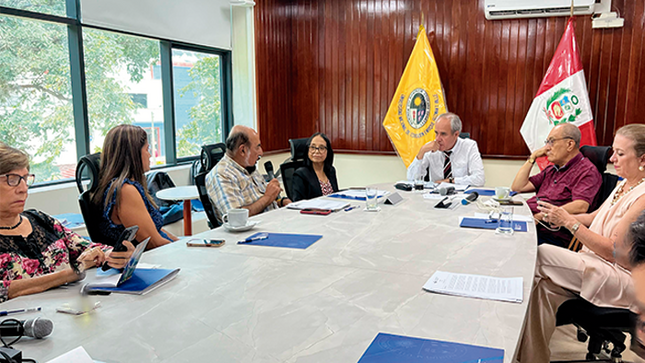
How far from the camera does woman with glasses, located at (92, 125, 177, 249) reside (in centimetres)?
209

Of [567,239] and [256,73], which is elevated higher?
[256,73]

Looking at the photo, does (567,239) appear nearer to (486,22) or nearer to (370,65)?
(486,22)

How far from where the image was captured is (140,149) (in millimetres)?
2211

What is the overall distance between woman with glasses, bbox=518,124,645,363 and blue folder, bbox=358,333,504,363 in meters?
0.91

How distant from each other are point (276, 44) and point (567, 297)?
474 cm

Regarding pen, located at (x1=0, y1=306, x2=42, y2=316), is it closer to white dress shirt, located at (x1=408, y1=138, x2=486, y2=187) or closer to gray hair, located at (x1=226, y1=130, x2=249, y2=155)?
gray hair, located at (x1=226, y1=130, x2=249, y2=155)

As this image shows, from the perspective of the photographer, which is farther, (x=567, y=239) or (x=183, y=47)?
(x=183, y=47)

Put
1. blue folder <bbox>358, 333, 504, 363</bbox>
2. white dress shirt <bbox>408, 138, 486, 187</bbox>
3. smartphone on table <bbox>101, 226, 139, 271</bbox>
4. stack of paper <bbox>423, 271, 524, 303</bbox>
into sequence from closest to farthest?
blue folder <bbox>358, 333, 504, 363</bbox> → stack of paper <bbox>423, 271, 524, 303</bbox> → smartphone on table <bbox>101, 226, 139, 271</bbox> → white dress shirt <bbox>408, 138, 486, 187</bbox>

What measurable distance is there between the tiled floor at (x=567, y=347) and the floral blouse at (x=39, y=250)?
2.28 metres

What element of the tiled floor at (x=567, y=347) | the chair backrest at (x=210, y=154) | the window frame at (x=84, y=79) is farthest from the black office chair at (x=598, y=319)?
the window frame at (x=84, y=79)

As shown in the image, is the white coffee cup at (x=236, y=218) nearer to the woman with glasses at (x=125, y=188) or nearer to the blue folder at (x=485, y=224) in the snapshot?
the woman with glasses at (x=125, y=188)

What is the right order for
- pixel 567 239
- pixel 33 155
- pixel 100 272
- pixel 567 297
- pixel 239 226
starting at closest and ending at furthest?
1. pixel 100 272
2. pixel 567 297
3. pixel 239 226
4. pixel 567 239
5. pixel 33 155

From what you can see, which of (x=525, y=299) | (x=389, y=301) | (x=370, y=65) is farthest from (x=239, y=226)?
(x=370, y=65)

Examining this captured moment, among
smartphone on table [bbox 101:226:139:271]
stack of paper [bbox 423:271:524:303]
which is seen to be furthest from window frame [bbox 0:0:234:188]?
stack of paper [bbox 423:271:524:303]
